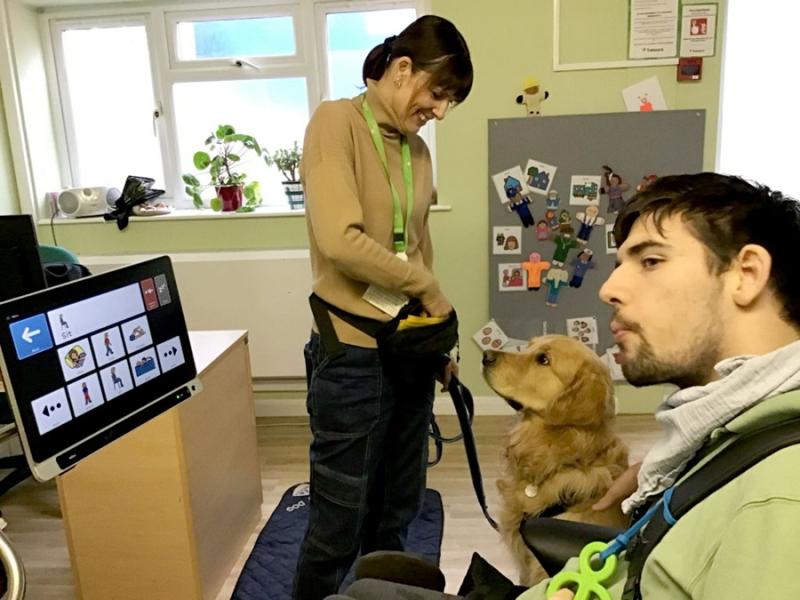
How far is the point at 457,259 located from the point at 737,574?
2.58m

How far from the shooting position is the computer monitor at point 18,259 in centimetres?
164

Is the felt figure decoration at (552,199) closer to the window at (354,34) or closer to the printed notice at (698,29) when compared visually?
the printed notice at (698,29)

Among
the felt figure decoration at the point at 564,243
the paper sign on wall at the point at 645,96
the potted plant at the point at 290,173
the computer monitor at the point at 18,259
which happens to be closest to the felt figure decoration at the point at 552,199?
the felt figure decoration at the point at 564,243

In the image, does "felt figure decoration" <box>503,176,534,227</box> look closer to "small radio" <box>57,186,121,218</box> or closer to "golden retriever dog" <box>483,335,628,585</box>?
A: "golden retriever dog" <box>483,335,628,585</box>

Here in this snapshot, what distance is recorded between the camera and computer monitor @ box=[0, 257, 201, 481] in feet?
2.98

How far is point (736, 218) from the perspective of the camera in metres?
0.83

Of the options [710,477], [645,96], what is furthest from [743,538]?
[645,96]

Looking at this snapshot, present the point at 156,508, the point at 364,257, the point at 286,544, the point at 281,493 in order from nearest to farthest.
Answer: the point at 364,257, the point at 156,508, the point at 286,544, the point at 281,493

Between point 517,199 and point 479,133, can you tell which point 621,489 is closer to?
point 517,199

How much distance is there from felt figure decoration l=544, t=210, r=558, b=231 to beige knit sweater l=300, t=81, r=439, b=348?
1530mm

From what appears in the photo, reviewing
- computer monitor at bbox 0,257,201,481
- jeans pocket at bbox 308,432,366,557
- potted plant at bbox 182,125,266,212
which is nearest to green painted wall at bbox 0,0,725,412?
potted plant at bbox 182,125,266,212

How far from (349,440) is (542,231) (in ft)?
5.95

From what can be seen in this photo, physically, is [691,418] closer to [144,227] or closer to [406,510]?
[406,510]

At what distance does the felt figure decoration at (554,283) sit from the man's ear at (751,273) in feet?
7.38
